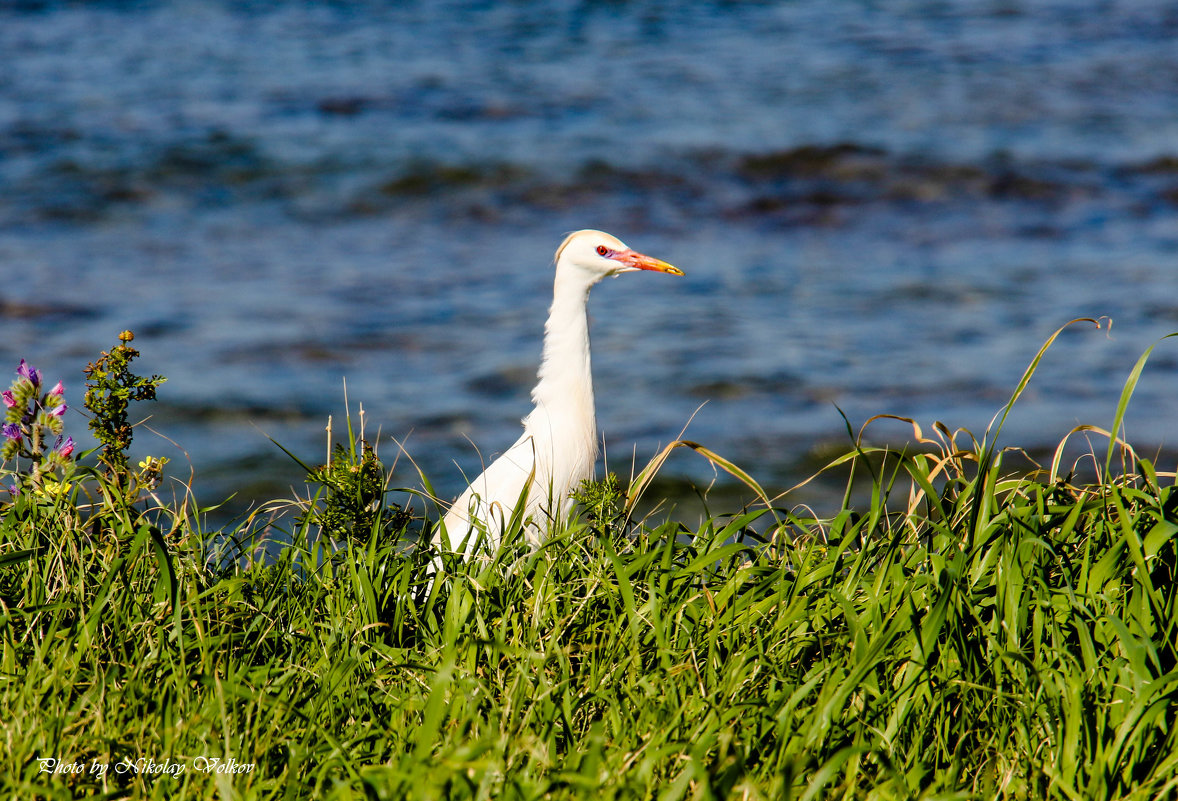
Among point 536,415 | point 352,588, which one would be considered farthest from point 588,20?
point 352,588

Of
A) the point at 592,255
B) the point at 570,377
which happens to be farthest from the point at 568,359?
the point at 592,255

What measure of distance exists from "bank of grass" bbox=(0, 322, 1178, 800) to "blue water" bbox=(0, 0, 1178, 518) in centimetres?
72

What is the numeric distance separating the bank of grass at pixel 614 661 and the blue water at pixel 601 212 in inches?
28.5

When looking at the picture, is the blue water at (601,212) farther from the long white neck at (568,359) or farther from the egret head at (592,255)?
the egret head at (592,255)

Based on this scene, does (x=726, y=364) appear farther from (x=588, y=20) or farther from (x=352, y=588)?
(x=588, y=20)

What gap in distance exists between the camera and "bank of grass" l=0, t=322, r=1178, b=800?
75.0 inches

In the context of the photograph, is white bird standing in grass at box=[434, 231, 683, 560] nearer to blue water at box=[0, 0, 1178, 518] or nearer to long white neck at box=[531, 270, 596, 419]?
long white neck at box=[531, 270, 596, 419]

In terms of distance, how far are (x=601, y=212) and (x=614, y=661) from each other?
22.9 feet

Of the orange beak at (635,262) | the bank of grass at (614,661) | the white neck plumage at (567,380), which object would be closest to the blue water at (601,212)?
the white neck plumage at (567,380)

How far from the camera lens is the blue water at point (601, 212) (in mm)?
5875

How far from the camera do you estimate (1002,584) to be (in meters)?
2.15

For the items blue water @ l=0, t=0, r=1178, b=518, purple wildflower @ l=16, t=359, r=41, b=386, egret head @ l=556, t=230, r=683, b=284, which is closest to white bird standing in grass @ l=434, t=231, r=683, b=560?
egret head @ l=556, t=230, r=683, b=284

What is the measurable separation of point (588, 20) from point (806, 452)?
30.6ft

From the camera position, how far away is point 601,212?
891cm
